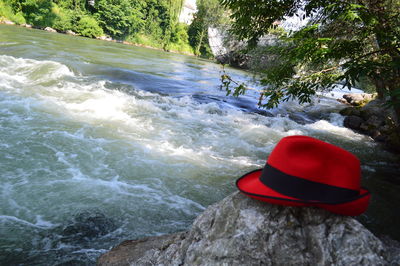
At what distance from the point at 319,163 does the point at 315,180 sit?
0.09 metres

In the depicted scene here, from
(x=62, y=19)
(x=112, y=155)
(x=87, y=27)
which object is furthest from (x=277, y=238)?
(x=87, y=27)

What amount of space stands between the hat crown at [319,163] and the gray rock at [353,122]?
41.7 ft

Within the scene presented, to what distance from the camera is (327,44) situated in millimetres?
3760

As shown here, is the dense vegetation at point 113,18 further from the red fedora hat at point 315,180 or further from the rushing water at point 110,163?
the red fedora hat at point 315,180

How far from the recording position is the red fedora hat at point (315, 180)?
1.32 m

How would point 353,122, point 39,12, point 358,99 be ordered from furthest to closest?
point 39,12
point 358,99
point 353,122

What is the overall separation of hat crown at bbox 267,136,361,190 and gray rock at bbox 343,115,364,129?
12704mm

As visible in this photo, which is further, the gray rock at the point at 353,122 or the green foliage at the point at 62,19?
the green foliage at the point at 62,19

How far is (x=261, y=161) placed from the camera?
6.29 m

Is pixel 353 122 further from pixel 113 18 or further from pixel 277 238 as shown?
pixel 113 18

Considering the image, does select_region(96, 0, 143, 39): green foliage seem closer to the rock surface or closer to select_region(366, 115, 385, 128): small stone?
select_region(366, 115, 385, 128): small stone

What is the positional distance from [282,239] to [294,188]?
0.90 ft

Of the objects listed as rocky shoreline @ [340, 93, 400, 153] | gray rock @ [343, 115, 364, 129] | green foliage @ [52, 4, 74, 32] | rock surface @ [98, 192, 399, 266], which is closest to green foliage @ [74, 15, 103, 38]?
green foliage @ [52, 4, 74, 32]

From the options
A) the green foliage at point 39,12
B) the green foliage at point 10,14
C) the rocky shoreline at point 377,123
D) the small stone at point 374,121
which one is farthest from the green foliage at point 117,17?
the small stone at point 374,121
